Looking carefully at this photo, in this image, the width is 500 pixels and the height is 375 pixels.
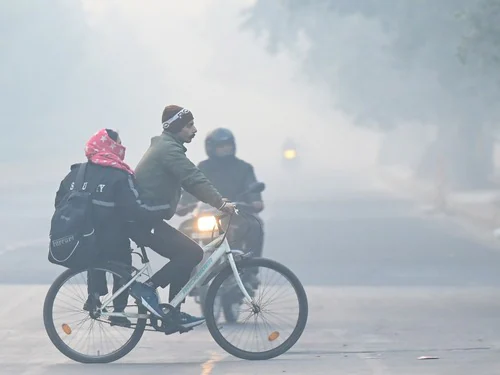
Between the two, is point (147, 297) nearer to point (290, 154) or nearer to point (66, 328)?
point (66, 328)

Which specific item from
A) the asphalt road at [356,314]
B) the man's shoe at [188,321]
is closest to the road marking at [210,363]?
the asphalt road at [356,314]

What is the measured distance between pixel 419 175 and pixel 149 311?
40423mm

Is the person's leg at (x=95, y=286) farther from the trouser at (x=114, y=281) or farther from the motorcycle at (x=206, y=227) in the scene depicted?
the motorcycle at (x=206, y=227)

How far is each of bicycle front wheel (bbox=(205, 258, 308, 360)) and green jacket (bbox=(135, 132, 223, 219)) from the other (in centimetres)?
52

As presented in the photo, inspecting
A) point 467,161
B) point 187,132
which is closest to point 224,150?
point 187,132

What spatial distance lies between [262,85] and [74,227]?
120 metres

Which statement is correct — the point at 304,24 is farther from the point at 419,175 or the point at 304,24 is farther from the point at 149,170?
the point at 149,170

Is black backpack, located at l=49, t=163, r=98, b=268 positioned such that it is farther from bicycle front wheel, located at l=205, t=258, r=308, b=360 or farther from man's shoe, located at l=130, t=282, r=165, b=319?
bicycle front wheel, located at l=205, t=258, r=308, b=360

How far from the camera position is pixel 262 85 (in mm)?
127562

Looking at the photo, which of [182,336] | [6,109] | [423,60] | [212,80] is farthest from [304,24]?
[212,80]

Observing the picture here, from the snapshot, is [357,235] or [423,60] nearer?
[357,235]

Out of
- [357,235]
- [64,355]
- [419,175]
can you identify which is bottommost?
[64,355]

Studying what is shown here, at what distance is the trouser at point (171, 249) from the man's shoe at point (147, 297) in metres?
0.09

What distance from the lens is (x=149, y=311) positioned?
820 centimetres
